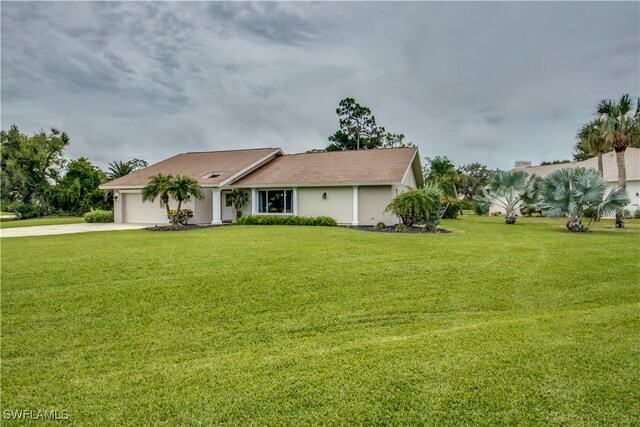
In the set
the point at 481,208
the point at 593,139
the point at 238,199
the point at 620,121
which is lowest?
the point at 481,208

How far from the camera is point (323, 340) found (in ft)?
16.8

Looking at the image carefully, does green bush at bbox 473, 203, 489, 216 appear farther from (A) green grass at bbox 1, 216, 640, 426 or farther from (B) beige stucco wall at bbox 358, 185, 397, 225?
(A) green grass at bbox 1, 216, 640, 426

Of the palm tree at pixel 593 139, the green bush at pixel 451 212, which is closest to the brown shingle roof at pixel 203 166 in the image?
the green bush at pixel 451 212

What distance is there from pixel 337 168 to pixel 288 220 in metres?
4.73

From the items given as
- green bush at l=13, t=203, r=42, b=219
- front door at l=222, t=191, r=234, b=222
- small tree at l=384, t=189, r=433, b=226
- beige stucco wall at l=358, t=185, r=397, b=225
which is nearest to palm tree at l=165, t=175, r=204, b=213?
front door at l=222, t=191, r=234, b=222

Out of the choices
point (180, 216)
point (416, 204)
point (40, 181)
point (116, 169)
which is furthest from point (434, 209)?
point (40, 181)

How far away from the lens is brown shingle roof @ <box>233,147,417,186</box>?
2145 cm

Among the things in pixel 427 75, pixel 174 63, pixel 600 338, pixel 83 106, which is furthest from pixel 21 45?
pixel 427 75

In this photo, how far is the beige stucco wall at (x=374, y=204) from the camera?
21.5 m

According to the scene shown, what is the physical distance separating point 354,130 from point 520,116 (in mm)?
20572

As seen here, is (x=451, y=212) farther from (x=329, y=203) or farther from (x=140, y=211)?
(x=140, y=211)

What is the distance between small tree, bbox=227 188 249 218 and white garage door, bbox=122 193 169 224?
507 cm

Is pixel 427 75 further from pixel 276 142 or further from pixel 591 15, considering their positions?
pixel 276 142

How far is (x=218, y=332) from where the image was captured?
5469 mm
